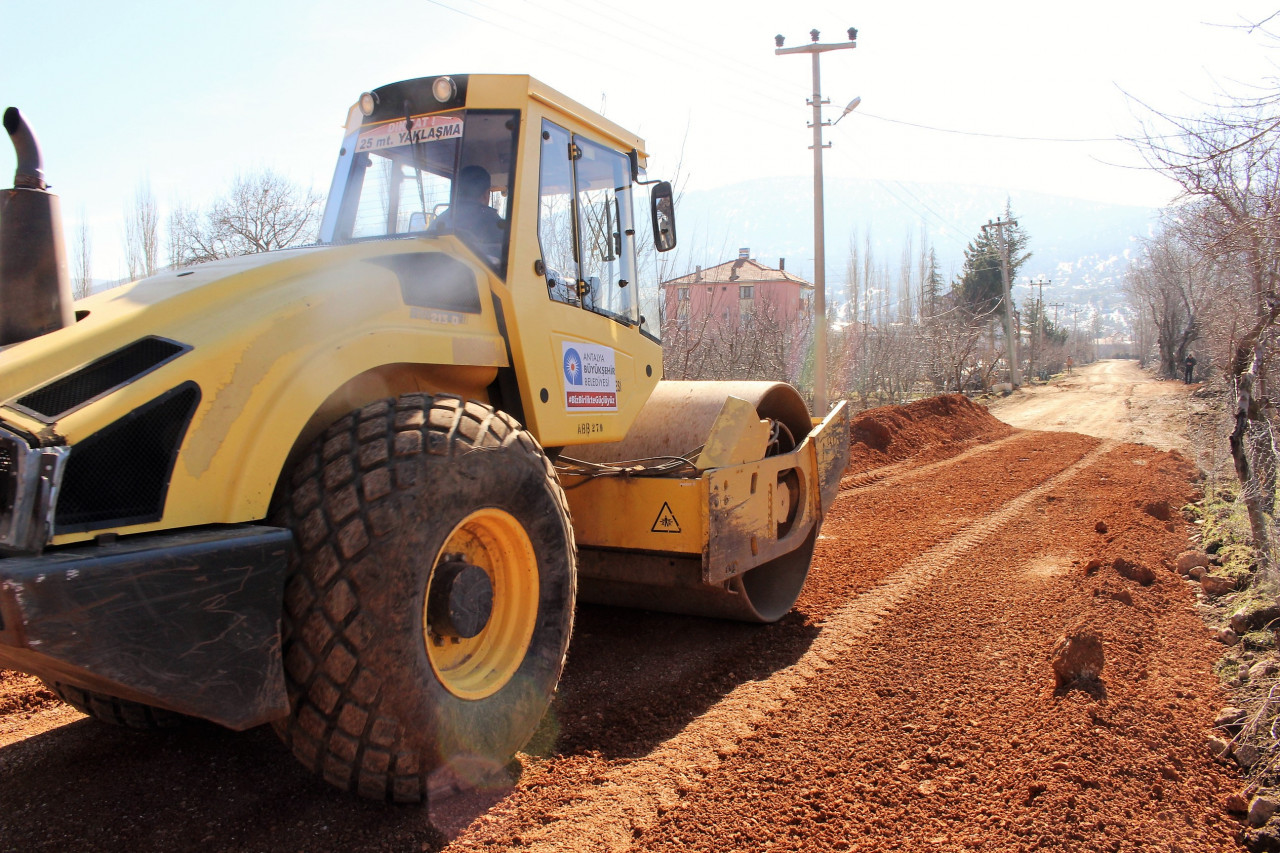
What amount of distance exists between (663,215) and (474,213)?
1203 millimetres

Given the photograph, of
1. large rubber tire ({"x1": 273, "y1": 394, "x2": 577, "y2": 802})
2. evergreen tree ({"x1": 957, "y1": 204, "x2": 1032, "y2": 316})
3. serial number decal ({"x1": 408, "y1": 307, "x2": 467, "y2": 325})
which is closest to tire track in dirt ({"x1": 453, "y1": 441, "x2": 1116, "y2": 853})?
large rubber tire ({"x1": 273, "y1": 394, "x2": 577, "y2": 802})

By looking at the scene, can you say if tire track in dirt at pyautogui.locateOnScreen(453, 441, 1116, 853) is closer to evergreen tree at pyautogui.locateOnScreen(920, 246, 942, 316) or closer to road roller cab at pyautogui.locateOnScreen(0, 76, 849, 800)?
road roller cab at pyautogui.locateOnScreen(0, 76, 849, 800)

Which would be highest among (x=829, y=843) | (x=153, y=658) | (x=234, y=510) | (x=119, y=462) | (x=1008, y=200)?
(x=1008, y=200)

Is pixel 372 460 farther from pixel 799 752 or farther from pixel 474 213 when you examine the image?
pixel 799 752

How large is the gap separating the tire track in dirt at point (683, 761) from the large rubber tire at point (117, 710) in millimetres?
1485

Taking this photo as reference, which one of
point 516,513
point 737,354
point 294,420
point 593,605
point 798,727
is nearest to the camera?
point 294,420

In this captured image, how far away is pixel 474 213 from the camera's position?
3963 mm

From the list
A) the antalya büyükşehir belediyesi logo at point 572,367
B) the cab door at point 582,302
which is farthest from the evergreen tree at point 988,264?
the antalya büyükşehir belediyesi logo at point 572,367

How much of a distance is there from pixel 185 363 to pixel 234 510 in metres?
0.45

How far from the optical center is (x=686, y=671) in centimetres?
457

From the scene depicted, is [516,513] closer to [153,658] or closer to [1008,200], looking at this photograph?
[153,658]

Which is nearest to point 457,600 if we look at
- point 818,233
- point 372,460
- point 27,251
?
point 372,460

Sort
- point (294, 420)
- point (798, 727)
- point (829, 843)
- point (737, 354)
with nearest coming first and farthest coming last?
point (294, 420), point (829, 843), point (798, 727), point (737, 354)

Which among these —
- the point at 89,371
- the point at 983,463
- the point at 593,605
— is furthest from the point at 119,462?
the point at 983,463
